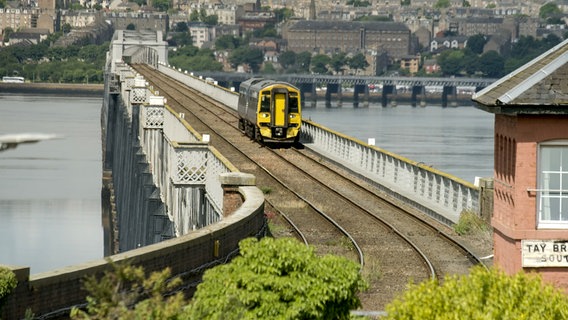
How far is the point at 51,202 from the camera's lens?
99562mm

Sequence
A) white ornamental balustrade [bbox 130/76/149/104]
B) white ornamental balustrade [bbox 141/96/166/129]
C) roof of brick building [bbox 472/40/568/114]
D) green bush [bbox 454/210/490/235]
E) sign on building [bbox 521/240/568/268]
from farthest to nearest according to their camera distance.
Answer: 1. white ornamental balustrade [bbox 130/76/149/104]
2. white ornamental balustrade [bbox 141/96/166/129]
3. green bush [bbox 454/210/490/235]
4. sign on building [bbox 521/240/568/268]
5. roof of brick building [bbox 472/40/568/114]

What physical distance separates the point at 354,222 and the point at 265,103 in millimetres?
20356

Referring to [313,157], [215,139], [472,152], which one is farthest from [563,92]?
[472,152]

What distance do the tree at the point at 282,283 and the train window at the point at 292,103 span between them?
118 ft

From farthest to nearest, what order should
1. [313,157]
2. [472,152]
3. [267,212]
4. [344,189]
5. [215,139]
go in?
[472,152]
[215,139]
[313,157]
[344,189]
[267,212]

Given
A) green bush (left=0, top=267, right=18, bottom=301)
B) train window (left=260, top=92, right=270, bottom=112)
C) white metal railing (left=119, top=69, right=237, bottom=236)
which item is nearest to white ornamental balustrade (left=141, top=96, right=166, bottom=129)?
white metal railing (left=119, top=69, right=237, bottom=236)

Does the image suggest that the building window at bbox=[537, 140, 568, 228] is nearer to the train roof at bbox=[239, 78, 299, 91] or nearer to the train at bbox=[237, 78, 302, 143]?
the train at bbox=[237, 78, 302, 143]

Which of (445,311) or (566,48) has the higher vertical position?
(566,48)

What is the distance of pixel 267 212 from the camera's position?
99.1 feet

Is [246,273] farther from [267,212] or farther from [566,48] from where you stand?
[267,212]

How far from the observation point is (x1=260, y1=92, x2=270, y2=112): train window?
49812 millimetres

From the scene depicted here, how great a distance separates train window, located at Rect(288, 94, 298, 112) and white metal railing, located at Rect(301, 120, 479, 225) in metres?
1.92

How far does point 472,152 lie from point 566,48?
101m

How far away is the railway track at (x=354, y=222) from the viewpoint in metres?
23.5
